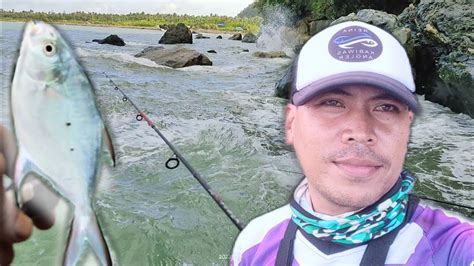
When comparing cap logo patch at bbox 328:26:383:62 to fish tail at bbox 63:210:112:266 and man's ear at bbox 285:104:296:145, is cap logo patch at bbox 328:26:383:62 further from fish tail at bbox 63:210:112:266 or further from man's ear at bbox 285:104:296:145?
fish tail at bbox 63:210:112:266

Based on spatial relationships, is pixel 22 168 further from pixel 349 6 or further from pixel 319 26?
pixel 349 6

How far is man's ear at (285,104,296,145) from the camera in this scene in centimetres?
123

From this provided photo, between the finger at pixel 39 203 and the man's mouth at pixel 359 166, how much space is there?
66 cm

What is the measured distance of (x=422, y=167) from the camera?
598cm

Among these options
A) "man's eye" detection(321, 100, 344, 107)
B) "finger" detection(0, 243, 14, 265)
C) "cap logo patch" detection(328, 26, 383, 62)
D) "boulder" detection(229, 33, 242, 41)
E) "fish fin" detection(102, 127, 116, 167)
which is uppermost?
"cap logo patch" detection(328, 26, 383, 62)

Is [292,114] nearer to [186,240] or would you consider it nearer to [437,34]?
[186,240]

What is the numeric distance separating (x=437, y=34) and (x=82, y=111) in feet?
35.3

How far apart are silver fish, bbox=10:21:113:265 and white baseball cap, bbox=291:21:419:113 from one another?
0.65m

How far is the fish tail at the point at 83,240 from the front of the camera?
0.53 meters

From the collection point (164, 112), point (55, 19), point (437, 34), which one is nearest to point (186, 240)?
point (55, 19)

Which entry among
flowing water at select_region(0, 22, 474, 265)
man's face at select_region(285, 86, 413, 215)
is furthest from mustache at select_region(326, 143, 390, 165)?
flowing water at select_region(0, 22, 474, 265)

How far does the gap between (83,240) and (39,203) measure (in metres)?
0.09

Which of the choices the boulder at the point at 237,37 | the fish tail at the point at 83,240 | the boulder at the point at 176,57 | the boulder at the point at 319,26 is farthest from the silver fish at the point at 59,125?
the boulder at the point at 237,37

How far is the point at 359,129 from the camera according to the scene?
1037mm
